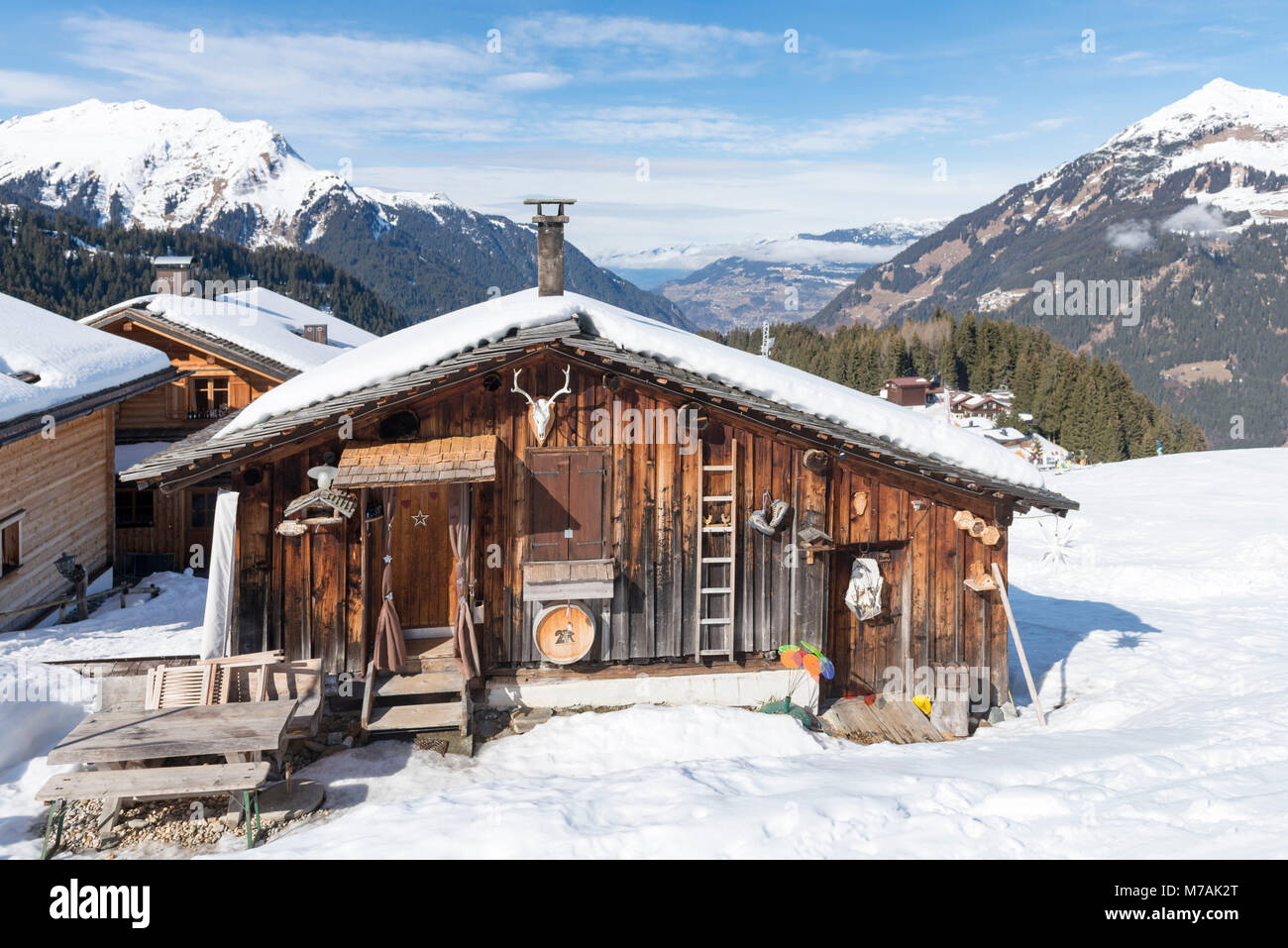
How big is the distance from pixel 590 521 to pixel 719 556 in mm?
1811

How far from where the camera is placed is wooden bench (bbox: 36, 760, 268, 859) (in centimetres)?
759

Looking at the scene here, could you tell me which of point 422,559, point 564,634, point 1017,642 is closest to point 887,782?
point 564,634

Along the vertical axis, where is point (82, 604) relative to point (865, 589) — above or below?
below

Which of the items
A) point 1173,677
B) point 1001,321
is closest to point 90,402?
point 1173,677

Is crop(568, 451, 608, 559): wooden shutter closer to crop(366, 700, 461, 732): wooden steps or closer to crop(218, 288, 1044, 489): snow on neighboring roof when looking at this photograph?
crop(218, 288, 1044, 489): snow on neighboring roof

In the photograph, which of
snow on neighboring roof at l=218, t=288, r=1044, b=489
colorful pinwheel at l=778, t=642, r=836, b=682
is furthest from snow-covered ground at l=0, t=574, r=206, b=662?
colorful pinwheel at l=778, t=642, r=836, b=682

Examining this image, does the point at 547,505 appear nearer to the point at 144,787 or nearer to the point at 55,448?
the point at 144,787

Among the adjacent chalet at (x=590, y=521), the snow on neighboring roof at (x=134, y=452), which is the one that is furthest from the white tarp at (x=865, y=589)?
the snow on neighboring roof at (x=134, y=452)

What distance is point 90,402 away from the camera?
1559cm

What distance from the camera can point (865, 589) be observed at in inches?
456

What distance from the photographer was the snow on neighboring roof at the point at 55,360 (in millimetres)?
14086

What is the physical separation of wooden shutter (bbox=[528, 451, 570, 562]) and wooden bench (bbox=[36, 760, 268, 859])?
13.2ft

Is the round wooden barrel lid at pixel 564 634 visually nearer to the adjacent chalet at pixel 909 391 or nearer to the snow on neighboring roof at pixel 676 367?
the snow on neighboring roof at pixel 676 367
